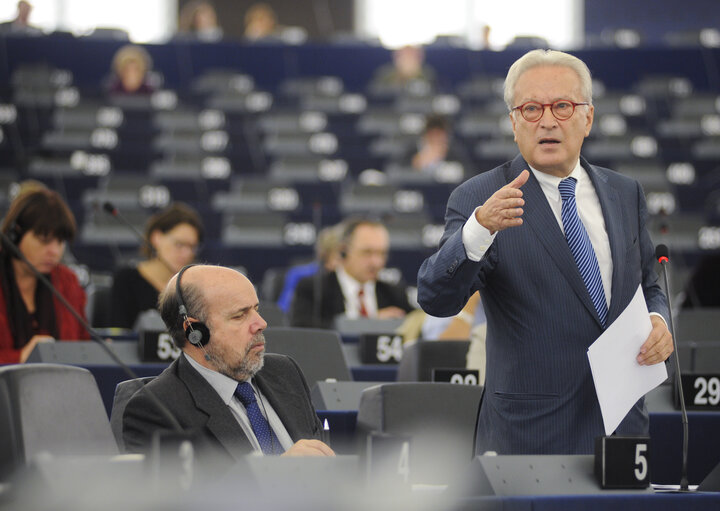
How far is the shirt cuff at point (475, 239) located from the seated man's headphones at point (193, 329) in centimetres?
68

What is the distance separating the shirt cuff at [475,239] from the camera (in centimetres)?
202

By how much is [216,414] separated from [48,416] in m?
0.50

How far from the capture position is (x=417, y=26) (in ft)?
48.4

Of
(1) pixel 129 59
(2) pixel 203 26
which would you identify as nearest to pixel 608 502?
(1) pixel 129 59

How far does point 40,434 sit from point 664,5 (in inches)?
537

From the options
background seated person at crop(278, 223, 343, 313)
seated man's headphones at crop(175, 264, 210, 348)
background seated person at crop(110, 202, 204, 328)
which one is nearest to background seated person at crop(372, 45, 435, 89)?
background seated person at crop(278, 223, 343, 313)

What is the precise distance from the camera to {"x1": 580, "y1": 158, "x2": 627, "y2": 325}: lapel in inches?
86.4

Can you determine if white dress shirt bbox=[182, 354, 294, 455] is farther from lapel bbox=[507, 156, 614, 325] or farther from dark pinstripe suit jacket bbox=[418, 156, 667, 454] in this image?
lapel bbox=[507, 156, 614, 325]

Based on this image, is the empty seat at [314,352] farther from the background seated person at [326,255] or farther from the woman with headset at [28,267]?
the background seated person at [326,255]

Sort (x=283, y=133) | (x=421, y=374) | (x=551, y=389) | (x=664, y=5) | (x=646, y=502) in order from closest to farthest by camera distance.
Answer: (x=646, y=502), (x=551, y=389), (x=421, y=374), (x=283, y=133), (x=664, y=5)

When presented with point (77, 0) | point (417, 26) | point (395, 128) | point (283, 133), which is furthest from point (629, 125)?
point (77, 0)

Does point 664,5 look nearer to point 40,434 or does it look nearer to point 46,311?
point 46,311

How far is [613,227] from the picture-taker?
2.24m

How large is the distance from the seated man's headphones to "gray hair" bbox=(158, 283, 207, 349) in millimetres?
11
